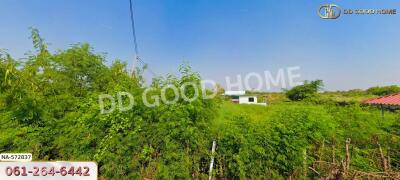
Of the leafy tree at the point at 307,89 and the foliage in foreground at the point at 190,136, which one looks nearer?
the foliage in foreground at the point at 190,136

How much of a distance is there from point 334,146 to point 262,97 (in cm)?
4007

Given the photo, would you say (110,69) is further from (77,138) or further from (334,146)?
(334,146)

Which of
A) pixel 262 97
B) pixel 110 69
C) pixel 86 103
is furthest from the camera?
pixel 262 97

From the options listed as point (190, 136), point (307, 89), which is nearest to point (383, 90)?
point (307, 89)

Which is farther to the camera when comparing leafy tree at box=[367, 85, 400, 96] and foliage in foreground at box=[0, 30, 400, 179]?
leafy tree at box=[367, 85, 400, 96]

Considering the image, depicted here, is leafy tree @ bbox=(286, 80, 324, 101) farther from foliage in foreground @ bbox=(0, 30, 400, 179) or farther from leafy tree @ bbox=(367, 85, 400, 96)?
foliage in foreground @ bbox=(0, 30, 400, 179)

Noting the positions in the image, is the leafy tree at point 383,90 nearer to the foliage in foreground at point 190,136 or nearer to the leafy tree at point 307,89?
the leafy tree at point 307,89

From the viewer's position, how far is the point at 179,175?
384 centimetres

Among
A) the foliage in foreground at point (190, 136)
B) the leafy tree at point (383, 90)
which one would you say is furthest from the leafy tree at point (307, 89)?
the foliage in foreground at point (190, 136)

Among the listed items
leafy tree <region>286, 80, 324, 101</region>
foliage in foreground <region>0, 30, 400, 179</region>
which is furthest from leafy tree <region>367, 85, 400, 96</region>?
foliage in foreground <region>0, 30, 400, 179</region>

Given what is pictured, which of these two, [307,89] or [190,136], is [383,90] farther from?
[190,136]

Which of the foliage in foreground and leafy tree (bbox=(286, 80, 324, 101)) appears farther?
leafy tree (bbox=(286, 80, 324, 101))

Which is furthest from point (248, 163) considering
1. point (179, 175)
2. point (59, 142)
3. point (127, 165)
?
point (59, 142)

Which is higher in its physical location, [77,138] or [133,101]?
[133,101]
